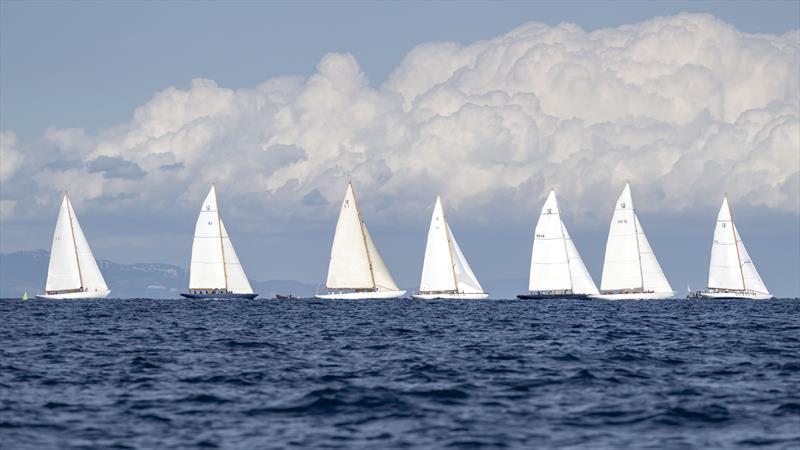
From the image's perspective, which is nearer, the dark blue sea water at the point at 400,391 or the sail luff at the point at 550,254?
the dark blue sea water at the point at 400,391

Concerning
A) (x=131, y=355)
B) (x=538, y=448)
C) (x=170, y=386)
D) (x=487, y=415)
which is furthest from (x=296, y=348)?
(x=538, y=448)

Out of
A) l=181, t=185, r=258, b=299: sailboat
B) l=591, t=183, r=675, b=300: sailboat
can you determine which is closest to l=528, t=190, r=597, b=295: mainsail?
l=591, t=183, r=675, b=300: sailboat

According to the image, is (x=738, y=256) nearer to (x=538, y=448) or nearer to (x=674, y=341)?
(x=674, y=341)

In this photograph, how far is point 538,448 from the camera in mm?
27609

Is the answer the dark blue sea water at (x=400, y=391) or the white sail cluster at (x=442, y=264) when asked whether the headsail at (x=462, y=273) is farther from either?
the dark blue sea water at (x=400, y=391)

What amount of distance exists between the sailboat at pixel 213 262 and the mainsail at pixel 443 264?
22848mm

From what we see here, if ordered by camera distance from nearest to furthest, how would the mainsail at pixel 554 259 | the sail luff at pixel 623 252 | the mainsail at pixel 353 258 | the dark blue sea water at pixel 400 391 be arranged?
the dark blue sea water at pixel 400 391
the mainsail at pixel 353 258
the sail luff at pixel 623 252
the mainsail at pixel 554 259

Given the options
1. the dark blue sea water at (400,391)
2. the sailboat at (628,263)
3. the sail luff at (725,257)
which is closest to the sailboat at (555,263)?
the sailboat at (628,263)

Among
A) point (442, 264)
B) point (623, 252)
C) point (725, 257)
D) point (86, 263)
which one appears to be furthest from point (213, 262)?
point (725, 257)

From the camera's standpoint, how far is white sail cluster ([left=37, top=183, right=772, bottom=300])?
144 meters

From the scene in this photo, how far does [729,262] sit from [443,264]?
1465 inches

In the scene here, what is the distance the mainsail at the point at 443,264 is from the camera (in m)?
145

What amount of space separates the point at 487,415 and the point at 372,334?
35891 millimetres

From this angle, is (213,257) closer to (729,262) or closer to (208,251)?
(208,251)
